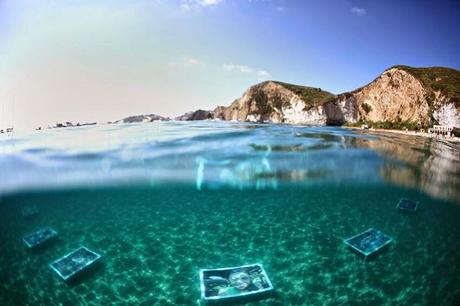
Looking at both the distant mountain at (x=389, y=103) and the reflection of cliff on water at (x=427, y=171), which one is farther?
the distant mountain at (x=389, y=103)

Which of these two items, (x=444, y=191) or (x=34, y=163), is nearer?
(x=444, y=191)

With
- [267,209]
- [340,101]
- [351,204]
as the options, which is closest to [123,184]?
[267,209]

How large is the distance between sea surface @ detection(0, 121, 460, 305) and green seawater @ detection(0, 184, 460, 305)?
0.08m

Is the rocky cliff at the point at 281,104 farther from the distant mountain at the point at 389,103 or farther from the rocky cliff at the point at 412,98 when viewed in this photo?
the rocky cliff at the point at 412,98

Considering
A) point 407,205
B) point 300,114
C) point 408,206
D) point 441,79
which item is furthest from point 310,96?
point 408,206

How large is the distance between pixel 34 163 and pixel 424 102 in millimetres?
104264

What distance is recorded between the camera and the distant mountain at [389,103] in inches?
3091

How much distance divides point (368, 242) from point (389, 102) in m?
103

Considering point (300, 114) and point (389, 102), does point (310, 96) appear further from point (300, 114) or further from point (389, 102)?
point (389, 102)

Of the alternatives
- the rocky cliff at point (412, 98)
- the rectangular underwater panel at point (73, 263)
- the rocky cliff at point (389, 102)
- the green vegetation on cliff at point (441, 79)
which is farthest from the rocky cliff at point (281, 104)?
the rectangular underwater panel at point (73, 263)

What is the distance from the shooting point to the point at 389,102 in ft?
321

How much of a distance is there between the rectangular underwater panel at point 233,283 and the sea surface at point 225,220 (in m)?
0.78

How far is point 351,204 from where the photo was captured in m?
21.6

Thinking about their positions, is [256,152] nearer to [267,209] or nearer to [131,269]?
[267,209]
